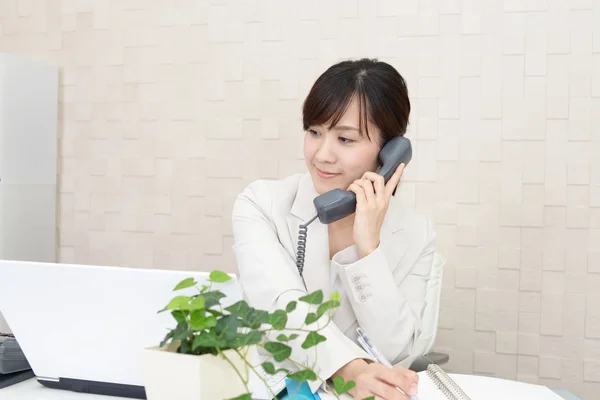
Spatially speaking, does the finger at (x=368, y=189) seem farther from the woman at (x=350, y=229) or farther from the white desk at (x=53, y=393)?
the white desk at (x=53, y=393)

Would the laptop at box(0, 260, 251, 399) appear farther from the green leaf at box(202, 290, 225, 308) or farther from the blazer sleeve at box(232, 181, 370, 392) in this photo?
the blazer sleeve at box(232, 181, 370, 392)

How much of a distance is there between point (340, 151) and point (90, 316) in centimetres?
89

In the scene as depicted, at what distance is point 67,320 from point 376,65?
112cm

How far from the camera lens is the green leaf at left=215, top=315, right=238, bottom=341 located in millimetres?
846

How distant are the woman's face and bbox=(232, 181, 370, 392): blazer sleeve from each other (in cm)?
18

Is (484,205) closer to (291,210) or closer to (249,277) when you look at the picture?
(291,210)

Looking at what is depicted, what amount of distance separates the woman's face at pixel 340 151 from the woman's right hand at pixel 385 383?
0.65 m

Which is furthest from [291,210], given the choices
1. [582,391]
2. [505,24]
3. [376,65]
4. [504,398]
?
[582,391]

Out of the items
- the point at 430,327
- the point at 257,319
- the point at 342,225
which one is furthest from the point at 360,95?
the point at 257,319

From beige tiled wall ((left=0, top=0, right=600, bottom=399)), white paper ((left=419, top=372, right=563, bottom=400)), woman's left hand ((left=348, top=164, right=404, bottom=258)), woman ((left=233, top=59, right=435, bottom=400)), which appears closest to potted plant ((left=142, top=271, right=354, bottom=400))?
white paper ((left=419, top=372, right=563, bottom=400))

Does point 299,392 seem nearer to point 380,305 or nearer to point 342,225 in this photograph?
point 380,305

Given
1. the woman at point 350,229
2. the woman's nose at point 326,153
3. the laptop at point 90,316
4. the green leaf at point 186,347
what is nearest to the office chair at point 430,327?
the woman at point 350,229

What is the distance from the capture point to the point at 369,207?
171 centimetres

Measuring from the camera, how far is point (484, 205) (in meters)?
2.63
